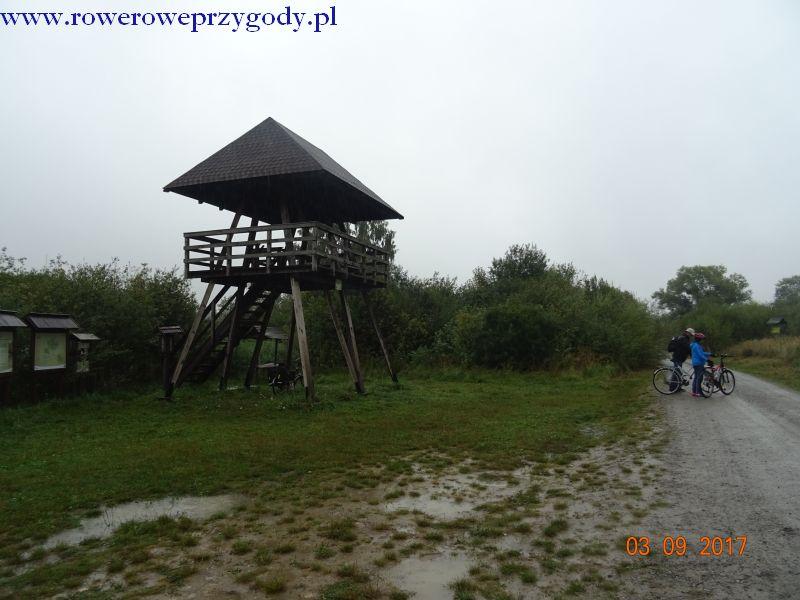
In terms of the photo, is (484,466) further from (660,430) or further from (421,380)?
(421,380)

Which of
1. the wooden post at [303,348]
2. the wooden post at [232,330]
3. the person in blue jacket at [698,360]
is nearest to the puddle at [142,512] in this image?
the wooden post at [303,348]

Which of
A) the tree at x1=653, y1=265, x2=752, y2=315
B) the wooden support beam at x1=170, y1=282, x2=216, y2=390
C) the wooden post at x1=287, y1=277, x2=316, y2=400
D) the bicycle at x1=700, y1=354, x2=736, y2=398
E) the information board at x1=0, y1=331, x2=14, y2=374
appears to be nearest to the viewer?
the information board at x1=0, y1=331, x2=14, y2=374

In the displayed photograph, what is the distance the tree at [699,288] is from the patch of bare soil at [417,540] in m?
86.6

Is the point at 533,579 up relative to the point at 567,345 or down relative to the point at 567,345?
down

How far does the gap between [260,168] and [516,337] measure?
1378 cm

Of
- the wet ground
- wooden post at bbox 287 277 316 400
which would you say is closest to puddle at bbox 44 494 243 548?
the wet ground

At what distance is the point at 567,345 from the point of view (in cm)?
2361

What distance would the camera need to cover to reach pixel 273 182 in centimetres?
1441

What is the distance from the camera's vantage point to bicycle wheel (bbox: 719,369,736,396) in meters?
14.9

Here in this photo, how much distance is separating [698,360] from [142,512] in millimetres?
13532

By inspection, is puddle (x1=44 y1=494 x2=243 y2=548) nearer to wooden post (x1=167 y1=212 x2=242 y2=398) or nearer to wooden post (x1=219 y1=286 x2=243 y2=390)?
wooden post (x1=167 y1=212 x2=242 y2=398)

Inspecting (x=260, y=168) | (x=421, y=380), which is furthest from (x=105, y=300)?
(x=421, y=380)

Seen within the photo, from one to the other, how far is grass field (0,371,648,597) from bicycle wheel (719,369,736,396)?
2.29 m

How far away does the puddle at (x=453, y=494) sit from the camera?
5.79m
